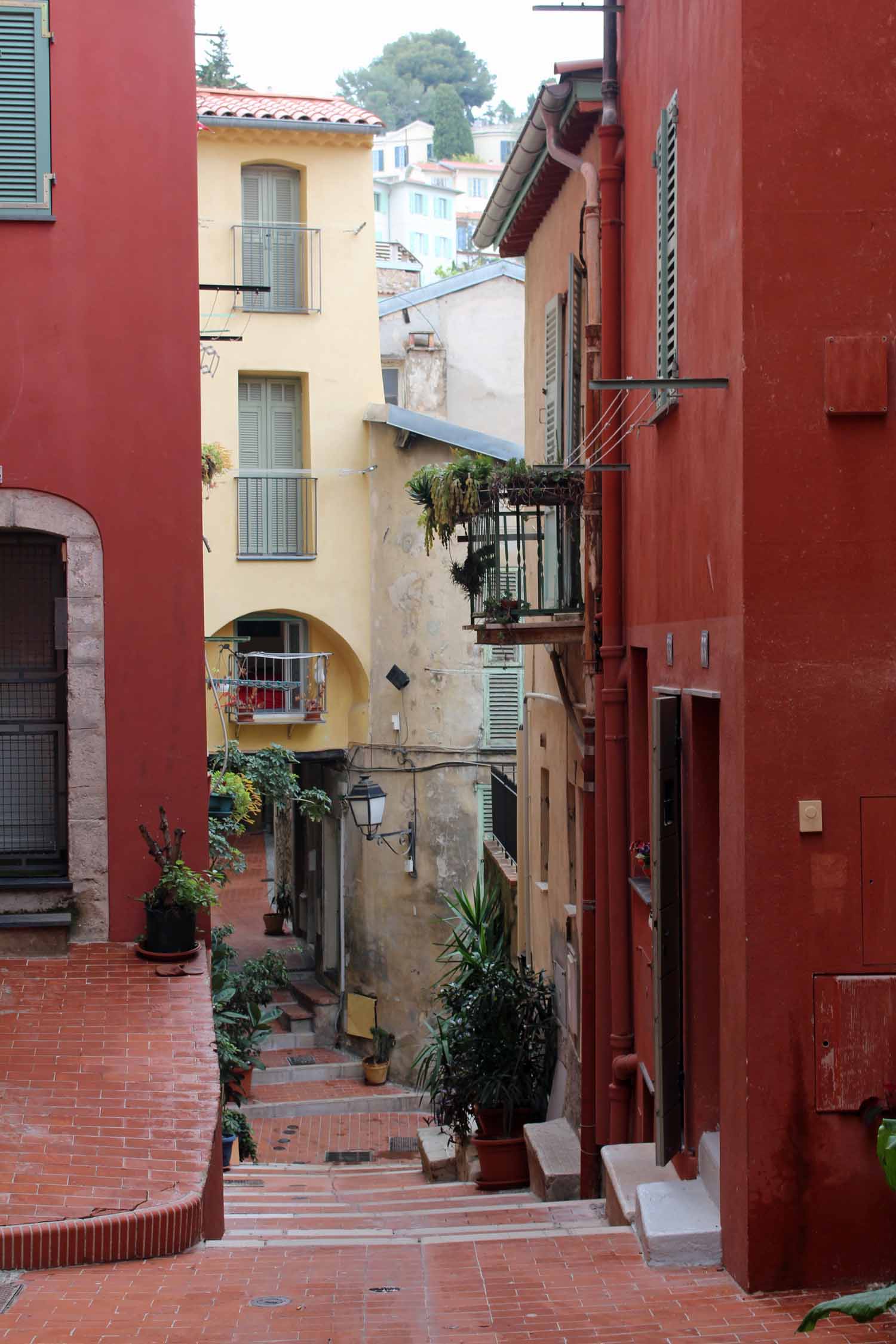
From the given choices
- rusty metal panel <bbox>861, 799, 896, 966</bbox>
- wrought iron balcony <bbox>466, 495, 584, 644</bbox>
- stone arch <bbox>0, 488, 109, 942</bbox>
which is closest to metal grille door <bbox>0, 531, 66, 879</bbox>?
stone arch <bbox>0, 488, 109, 942</bbox>

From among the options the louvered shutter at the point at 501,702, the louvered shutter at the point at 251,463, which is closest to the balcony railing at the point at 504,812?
the louvered shutter at the point at 501,702

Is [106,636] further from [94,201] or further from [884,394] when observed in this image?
[884,394]

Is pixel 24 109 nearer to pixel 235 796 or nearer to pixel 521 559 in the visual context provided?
pixel 521 559

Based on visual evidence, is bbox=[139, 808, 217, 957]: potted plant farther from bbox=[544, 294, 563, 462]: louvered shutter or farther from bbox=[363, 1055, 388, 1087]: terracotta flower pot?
bbox=[363, 1055, 388, 1087]: terracotta flower pot

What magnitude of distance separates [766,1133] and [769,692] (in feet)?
6.16

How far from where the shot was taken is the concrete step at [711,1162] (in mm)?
7320

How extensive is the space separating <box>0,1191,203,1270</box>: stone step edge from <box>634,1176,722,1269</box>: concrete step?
6.93 feet

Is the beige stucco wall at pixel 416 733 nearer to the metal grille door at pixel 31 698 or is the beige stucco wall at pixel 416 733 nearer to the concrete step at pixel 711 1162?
the metal grille door at pixel 31 698

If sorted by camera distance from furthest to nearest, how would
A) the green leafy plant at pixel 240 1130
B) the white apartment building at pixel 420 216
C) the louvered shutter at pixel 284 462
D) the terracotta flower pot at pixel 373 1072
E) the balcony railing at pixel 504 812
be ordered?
the white apartment building at pixel 420 216
the louvered shutter at pixel 284 462
the terracotta flower pot at pixel 373 1072
the balcony railing at pixel 504 812
the green leafy plant at pixel 240 1130

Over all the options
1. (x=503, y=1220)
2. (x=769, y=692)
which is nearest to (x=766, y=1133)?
(x=769, y=692)

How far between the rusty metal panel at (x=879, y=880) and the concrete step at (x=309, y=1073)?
43.6 feet

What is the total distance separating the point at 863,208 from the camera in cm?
636

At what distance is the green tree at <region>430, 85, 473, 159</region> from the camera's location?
10400 cm

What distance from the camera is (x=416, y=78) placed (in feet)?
374
